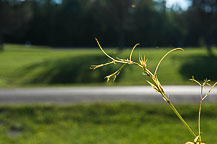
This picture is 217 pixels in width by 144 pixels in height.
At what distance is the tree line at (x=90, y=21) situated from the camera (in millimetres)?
22875

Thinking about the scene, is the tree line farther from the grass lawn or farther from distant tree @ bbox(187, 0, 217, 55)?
the grass lawn

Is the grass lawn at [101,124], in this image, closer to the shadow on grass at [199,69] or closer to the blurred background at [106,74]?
the blurred background at [106,74]

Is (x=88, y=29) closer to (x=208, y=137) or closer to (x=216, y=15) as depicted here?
(x=216, y=15)

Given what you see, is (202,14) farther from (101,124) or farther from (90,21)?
(101,124)

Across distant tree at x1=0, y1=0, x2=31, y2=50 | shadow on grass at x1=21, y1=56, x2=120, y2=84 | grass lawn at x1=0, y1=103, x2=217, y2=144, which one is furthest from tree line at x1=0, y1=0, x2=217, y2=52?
grass lawn at x1=0, y1=103, x2=217, y2=144

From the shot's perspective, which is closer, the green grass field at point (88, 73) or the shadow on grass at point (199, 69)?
the shadow on grass at point (199, 69)

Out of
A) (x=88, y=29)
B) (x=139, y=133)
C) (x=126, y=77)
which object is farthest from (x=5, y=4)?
(x=139, y=133)

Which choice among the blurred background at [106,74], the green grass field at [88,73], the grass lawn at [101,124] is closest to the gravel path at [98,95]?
the blurred background at [106,74]

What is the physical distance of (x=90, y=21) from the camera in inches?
1239

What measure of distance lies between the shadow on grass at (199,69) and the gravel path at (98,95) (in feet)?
8.90

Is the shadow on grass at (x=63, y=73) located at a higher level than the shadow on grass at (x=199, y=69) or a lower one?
lower

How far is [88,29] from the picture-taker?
1210 inches

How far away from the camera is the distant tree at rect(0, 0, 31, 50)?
1142 inches

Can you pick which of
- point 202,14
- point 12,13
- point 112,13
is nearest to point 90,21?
point 112,13
